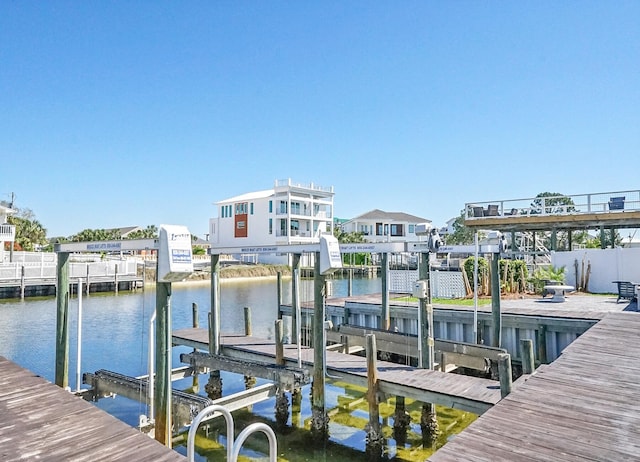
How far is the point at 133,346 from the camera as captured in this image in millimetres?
20391

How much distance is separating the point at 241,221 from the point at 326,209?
42.1 feet

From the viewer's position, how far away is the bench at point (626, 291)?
18.3 metres

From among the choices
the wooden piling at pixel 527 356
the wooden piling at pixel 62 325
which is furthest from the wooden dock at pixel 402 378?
the wooden piling at pixel 62 325

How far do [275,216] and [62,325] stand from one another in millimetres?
54172

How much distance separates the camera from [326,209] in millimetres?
71375

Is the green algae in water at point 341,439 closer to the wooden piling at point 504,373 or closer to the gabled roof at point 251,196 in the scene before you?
the wooden piling at point 504,373

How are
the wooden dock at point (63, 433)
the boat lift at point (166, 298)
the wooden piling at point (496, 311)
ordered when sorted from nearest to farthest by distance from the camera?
the wooden dock at point (63, 433) → the boat lift at point (166, 298) → the wooden piling at point (496, 311)

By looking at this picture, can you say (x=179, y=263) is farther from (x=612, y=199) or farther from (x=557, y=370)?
(x=612, y=199)

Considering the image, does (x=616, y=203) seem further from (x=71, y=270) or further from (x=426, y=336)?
(x=71, y=270)

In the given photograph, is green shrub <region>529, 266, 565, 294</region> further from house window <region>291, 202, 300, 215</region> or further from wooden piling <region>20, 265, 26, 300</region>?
house window <region>291, 202, 300, 215</region>

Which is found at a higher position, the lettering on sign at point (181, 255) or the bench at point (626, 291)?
the lettering on sign at point (181, 255)

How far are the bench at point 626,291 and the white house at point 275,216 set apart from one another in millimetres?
44748

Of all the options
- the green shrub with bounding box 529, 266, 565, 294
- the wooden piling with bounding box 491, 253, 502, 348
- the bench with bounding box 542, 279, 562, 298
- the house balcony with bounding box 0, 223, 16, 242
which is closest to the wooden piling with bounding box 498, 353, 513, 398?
the wooden piling with bounding box 491, 253, 502, 348

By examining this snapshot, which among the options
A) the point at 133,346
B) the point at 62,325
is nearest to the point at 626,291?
the point at 62,325
